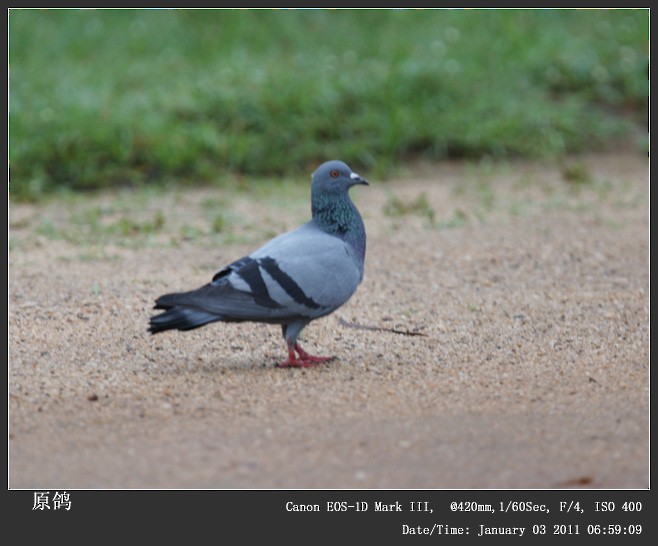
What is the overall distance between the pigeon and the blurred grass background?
15.7 ft

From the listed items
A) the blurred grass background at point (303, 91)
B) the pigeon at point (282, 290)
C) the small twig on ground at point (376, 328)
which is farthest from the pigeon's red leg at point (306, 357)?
the blurred grass background at point (303, 91)

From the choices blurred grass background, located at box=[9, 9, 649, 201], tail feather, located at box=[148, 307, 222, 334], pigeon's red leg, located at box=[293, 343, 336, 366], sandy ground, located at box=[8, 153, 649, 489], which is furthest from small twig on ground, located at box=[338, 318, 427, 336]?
blurred grass background, located at box=[9, 9, 649, 201]

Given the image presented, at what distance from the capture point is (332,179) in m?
5.05

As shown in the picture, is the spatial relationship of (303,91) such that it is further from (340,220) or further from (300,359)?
(300,359)

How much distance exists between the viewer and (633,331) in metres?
5.39

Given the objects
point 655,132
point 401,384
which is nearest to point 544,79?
point 655,132

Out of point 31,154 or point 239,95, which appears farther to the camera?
point 239,95

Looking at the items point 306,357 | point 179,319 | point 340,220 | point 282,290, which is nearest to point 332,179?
point 340,220

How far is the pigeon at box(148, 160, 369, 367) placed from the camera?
177 inches

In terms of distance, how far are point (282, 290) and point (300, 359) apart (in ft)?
1.27

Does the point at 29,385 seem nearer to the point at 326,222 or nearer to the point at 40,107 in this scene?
the point at 326,222

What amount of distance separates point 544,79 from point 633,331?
665 centimetres

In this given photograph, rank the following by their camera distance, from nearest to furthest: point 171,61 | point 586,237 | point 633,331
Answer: point 633,331
point 586,237
point 171,61

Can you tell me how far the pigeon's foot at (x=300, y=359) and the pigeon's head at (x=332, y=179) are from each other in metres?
0.75
